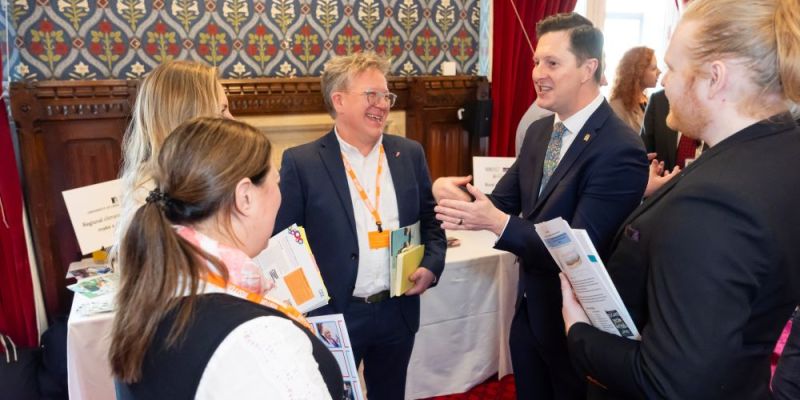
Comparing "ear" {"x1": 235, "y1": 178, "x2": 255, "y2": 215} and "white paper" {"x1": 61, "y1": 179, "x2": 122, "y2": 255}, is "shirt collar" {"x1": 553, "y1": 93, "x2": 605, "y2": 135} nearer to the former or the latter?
"ear" {"x1": 235, "y1": 178, "x2": 255, "y2": 215}

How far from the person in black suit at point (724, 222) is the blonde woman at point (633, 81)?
258cm

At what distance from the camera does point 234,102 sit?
275 centimetres

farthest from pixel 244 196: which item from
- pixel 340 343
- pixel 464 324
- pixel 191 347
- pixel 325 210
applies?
pixel 464 324

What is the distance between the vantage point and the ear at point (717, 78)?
35.6 inches

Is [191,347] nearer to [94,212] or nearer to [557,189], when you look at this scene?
[557,189]

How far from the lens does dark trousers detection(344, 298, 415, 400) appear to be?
1776 millimetres

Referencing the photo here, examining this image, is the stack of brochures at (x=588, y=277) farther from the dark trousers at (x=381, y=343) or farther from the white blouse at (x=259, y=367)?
the dark trousers at (x=381, y=343)

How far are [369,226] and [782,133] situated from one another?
121 cm

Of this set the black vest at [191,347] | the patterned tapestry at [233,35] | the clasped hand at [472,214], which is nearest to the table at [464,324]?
the clasped hand at [472,214]

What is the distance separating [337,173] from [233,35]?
57.5 inches

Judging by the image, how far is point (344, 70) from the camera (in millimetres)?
1824

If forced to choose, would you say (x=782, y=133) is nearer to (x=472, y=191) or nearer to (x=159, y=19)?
(x=472, y=191)

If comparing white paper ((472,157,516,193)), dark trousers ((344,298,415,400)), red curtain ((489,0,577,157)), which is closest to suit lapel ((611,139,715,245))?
dark trousers ((344,298,415,400))

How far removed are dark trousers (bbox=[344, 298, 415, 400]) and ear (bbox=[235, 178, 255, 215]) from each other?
945 millimetres
